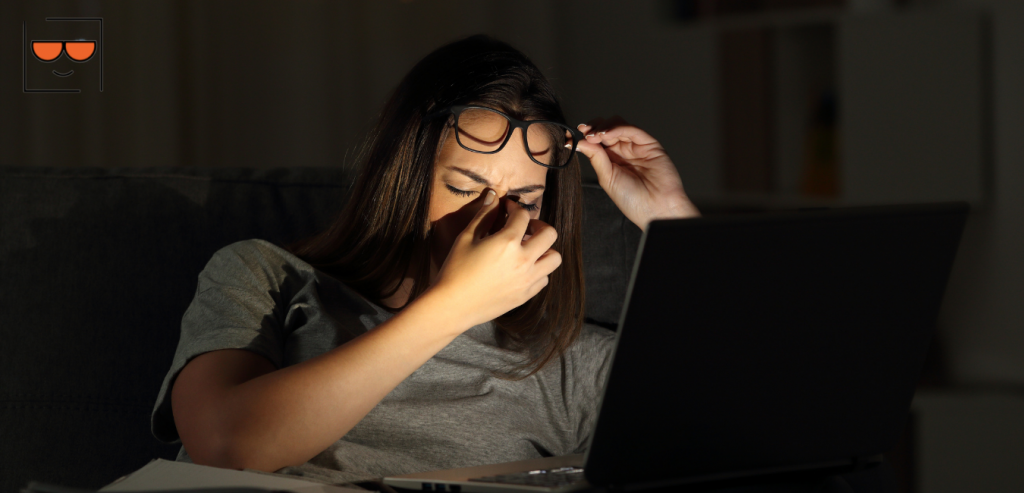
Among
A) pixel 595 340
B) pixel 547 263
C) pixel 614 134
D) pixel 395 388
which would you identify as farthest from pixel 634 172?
pixel 395 388

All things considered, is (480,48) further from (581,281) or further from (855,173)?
(855,173)

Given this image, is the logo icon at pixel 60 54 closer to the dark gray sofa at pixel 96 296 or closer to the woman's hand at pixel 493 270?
the dark gray sofa at pixel 96 296

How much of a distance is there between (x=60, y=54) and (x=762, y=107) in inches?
70.4

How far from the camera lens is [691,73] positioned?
2.47 m

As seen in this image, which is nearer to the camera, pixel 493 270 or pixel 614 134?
pixel 493 270

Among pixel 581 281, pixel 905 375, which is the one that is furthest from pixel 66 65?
pixel 905 375

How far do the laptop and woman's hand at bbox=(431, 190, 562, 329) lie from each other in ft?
0.60

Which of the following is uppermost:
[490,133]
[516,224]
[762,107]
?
[762,107]

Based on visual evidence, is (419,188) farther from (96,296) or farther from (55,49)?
(55,49)

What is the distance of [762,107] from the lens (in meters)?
2.25

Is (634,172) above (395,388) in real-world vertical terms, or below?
above

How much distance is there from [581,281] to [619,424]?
592 mm

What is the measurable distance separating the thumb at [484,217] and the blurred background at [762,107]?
994 mm

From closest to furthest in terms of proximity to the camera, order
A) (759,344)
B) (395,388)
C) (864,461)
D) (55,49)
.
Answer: (759,344), (864,461), (395,388), (55,49)
